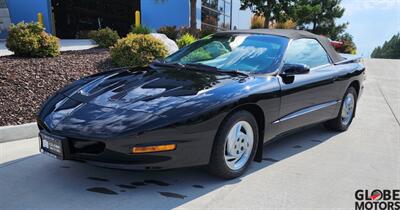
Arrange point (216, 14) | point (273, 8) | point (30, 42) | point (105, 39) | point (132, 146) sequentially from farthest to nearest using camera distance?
point (216, 14)
point (273, 8)
point (105, 39)
point (30, 42)
point (132, 146)

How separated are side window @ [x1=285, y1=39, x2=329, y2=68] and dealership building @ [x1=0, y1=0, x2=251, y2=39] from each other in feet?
44.2

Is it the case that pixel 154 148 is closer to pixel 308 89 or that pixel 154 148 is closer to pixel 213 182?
pixel 213 182

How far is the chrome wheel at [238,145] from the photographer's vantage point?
366cm

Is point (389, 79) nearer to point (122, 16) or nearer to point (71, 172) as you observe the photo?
point (71, 172)

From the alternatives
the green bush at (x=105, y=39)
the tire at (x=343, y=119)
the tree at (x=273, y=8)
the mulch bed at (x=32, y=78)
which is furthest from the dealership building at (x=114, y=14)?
the tire at (x=343, y=119)

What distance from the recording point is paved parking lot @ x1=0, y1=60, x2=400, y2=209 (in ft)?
10.8

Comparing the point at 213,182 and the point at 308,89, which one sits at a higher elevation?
the point at 308,89

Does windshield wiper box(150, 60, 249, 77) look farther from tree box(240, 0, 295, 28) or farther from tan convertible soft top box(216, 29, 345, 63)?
tree box(240, 0, 295, 28)

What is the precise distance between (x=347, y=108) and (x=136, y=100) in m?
3.49

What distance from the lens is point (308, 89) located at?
4.61m

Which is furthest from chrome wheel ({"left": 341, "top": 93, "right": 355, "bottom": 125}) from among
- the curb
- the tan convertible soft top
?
the curb

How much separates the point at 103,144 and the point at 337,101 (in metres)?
3.35

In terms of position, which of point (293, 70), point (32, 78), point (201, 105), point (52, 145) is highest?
point (293, 70)

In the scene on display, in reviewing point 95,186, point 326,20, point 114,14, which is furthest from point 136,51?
point 326,20
